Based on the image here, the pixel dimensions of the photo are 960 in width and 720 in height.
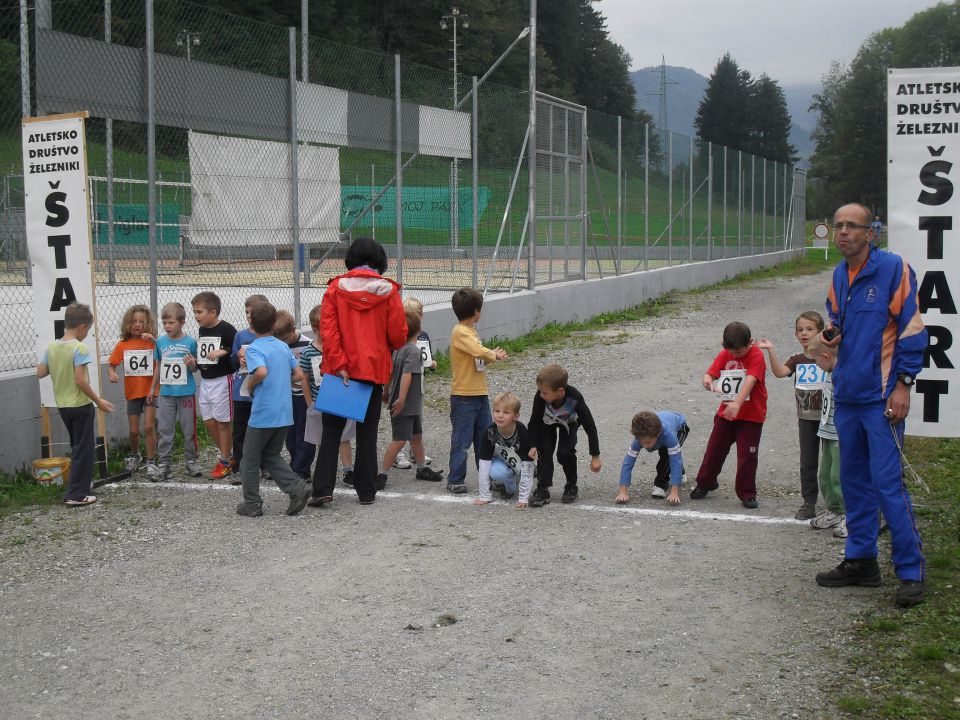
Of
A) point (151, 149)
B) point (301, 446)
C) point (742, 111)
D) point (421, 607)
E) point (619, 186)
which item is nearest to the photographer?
point (421, 607)

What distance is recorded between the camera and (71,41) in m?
8.52

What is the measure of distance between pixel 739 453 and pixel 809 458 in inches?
19.2

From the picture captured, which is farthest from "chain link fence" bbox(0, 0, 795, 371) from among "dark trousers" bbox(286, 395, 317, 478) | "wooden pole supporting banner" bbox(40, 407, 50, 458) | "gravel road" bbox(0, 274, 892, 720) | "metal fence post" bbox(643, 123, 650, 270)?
"metal fence post" bbox(643, 123, 650, 270)

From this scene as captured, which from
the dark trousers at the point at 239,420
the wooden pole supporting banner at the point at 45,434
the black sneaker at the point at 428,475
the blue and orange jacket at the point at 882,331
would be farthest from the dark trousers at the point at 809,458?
the wooden pole supporting banner at the point at 45,434

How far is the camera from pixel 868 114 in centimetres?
→ 10006

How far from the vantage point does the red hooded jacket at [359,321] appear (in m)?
7.08

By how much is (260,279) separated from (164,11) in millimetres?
4213

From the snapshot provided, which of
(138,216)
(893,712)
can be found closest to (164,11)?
(138,216)

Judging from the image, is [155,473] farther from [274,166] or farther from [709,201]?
[709,201]

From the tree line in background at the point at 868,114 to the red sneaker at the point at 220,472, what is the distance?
9092 cm

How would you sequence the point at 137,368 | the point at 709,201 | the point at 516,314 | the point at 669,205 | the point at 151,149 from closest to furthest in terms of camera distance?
the point at 137,368 < the point at 151,149 < the point at 516,314 < the point at 669,205 < the point at 709,201

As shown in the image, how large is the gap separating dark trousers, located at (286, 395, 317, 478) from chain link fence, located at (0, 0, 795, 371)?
2.10 metres

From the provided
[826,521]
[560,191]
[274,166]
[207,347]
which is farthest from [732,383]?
[560,191]

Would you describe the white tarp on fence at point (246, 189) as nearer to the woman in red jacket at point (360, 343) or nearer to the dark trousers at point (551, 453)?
the woman in red jacket at point (360, 343)
